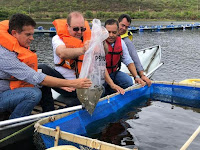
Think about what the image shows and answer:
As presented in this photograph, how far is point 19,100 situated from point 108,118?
169 centimetres

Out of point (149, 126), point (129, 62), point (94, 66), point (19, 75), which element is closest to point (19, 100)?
point (19, 75)

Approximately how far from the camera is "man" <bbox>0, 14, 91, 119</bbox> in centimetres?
314

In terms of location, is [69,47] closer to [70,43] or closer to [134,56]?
[70,43]

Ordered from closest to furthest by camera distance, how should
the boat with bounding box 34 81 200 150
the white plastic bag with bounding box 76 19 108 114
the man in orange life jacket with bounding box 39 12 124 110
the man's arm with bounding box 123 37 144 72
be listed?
the boat with bounding box 34 81 200 150 < the white plastic bag with bounding box 76 19 108 114 < the man in orange life jacket with bounding box 39 12 124 110 < the man's arm with bounding box 123 37 144 72

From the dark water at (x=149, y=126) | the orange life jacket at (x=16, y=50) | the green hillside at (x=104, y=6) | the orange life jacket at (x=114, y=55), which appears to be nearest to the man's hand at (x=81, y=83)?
the orange life jacket at (x=16, y=50)

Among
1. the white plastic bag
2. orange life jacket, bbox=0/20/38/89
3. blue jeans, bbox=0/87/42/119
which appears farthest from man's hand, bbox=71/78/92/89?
orange life jacket, bbox=0/20/38/89

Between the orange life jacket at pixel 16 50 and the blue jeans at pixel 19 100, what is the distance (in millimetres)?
131

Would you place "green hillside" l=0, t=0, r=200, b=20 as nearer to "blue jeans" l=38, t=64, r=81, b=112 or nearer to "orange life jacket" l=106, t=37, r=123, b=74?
"orange life jacket" l=106, t=37, r=123, b=74

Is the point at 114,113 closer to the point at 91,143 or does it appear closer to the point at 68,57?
the point at 68,57

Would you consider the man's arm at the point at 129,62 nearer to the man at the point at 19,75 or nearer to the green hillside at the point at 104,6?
the man at the point at 19,75

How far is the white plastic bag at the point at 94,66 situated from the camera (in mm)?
3361

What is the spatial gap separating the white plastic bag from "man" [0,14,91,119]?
0.36 meters

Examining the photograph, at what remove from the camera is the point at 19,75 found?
124 inches

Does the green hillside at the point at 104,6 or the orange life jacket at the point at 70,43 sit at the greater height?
the green hillside at the point at 104,6
